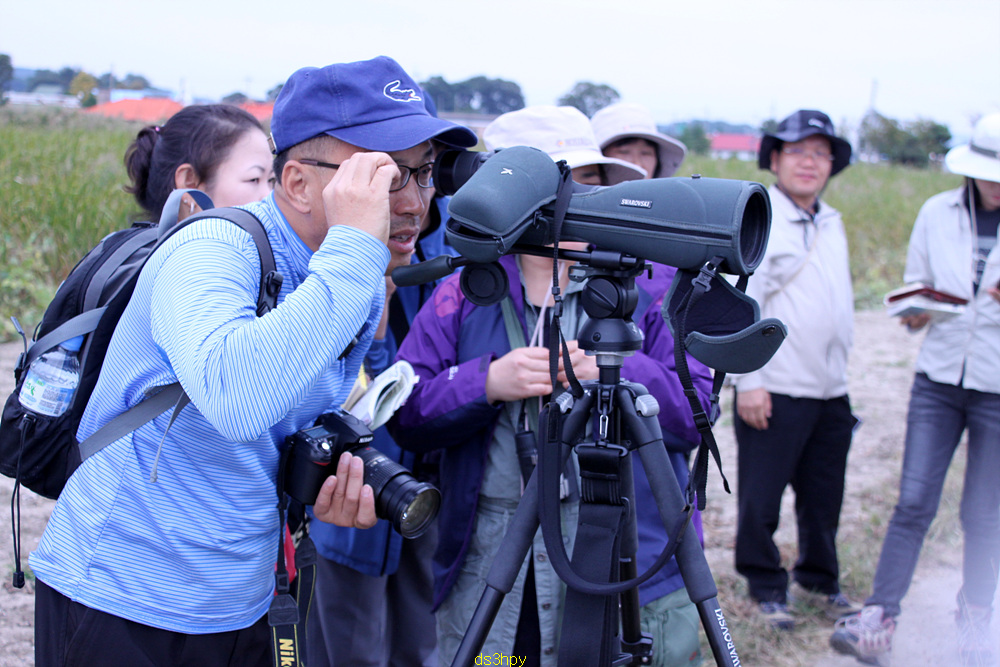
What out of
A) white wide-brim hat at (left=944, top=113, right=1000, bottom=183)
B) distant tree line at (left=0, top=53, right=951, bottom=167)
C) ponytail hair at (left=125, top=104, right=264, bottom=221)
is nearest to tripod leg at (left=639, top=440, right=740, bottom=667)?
distant tree line at (left=0, top=53, right=951, bottom=167)

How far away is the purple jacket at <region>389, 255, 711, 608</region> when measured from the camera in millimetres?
1724

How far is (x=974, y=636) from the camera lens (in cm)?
280

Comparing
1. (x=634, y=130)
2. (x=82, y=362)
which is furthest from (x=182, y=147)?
(x=634, y=130)

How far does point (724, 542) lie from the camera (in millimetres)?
3691

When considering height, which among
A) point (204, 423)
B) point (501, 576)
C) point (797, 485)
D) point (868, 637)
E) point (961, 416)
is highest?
point (204, 423)

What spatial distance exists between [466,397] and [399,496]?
0.42 meters

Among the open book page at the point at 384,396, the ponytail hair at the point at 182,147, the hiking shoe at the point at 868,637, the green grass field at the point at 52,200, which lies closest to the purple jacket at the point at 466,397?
the open book page at the point at 384,396

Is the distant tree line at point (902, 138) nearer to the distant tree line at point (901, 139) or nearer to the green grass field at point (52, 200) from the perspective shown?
the distant tree line at point (901, 139)

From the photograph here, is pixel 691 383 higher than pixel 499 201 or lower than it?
lower

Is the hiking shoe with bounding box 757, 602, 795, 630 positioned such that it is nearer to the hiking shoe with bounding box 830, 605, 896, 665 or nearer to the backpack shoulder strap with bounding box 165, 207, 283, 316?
the hiking shoe with bounding box 830, 605, 896, 665

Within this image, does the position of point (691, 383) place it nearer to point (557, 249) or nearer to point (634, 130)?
point (557, 249)

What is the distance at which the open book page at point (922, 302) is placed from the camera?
288cm

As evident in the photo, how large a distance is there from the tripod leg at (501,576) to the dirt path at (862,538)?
1.84 meters

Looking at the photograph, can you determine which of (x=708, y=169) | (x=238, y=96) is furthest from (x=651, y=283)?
(x=708, y=169)
